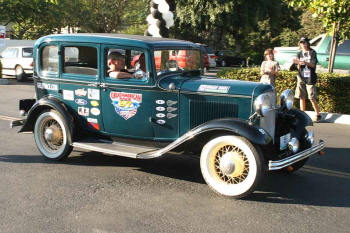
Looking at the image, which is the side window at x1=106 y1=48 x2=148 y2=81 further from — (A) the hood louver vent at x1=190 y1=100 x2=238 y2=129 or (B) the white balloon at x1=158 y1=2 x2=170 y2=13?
(B) the white balloon at x1=158 y1=2 x2=170 y2=13

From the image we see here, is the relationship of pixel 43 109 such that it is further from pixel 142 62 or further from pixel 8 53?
pixel 8 53

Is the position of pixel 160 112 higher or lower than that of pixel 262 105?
lower

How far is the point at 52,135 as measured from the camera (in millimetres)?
5957

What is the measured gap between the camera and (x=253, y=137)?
14.4 ft

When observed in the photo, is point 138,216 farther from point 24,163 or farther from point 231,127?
point 24,163

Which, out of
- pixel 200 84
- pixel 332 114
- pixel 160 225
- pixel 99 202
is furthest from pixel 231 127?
pixel 332 114

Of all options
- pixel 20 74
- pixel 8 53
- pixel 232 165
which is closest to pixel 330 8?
pixel 232 165

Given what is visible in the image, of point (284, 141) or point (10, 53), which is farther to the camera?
point (10, 53)

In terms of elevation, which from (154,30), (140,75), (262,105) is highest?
(154,30)

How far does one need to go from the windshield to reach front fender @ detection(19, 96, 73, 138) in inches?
59.4

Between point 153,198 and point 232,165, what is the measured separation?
0.96 meters

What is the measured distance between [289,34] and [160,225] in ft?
115

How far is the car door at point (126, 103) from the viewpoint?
5312 millimetres

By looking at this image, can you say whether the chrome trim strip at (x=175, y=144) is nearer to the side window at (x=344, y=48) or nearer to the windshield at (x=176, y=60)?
the windshield at (x=176, y=60)
